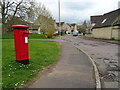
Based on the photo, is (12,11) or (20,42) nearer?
(20,42)

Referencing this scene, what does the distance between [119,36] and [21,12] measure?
21312mm

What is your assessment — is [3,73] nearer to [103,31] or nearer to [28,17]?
[28,17]

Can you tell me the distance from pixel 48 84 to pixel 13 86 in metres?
0.98

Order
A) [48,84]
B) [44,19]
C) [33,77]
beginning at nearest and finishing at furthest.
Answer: [48,84] → [33,77] → [44,19]

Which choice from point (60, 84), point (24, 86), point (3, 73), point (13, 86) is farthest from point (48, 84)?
point (3, 73)

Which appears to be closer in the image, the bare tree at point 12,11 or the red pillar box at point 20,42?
the red pillar box at point 20,42

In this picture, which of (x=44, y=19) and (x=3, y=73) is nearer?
(x=3, y=73)

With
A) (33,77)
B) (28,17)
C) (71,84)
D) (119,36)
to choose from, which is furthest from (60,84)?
(28,17)

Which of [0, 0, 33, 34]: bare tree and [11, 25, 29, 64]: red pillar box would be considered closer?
[11, 25, 29, 64]: red pillar box

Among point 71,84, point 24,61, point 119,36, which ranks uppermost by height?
point 119,36

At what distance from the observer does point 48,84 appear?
3.46 metres

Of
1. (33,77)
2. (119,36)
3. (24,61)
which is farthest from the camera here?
(119,36)

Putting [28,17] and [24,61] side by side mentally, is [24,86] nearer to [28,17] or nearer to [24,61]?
[24,61]

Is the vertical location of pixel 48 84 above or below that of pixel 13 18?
below
